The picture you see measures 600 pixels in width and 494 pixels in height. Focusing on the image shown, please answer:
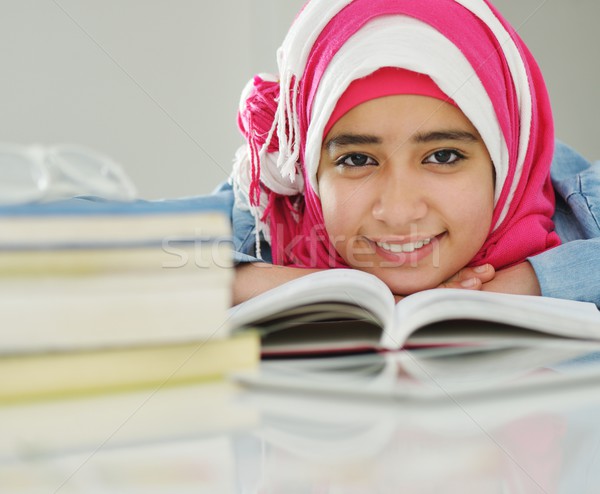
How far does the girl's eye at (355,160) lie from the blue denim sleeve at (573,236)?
257 millimetres

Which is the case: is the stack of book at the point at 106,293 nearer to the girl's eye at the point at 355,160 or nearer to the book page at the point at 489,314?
the book page at the point at 489,314

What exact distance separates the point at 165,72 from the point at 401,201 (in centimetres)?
152

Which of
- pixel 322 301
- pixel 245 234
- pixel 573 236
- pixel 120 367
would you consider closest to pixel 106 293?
pixel 120 367

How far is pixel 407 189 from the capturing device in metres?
0.89

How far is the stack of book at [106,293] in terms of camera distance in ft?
1.01

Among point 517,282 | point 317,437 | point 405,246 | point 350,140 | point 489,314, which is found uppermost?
point 350,140

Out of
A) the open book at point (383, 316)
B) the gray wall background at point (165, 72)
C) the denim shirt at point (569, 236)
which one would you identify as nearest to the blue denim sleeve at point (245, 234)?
the denim shirt at point (569, 236)

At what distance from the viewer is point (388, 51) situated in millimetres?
867

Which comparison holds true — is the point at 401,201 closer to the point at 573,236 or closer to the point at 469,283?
the point at 469,283

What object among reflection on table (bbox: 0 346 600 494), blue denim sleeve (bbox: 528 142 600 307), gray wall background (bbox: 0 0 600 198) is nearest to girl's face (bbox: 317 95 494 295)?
blue denim sleeve (bbox: 528 142 600 307)

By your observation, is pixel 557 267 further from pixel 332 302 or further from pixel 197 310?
pixel 197 310

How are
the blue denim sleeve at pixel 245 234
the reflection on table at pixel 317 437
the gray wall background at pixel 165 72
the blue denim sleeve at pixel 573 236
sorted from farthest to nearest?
the gray wall background at pixel 165 72
the blue denim sleeve at pixel 245 234
the blue denim sleeve at pixel 573 236
the reflection on table at pixel 317 437

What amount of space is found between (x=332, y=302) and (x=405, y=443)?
22 cm

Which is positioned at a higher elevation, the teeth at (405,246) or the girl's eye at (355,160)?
the girl's eye at (355,160)
